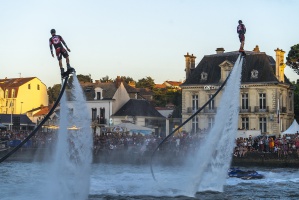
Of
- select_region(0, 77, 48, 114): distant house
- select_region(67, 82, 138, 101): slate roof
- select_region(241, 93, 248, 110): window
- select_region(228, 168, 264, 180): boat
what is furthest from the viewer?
select_region(0, 77, 48, 114): distant house

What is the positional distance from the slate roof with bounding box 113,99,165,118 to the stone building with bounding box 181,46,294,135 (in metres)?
14.4

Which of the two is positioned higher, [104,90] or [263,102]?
[104,90]

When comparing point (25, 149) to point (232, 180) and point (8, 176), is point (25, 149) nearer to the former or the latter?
point (8, 176)

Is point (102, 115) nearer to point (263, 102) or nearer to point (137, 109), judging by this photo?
point (137, 109)

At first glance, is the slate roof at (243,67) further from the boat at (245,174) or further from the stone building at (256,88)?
the boat at (245,174)

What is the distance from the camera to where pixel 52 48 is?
3000cm

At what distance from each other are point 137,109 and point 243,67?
2405 cm

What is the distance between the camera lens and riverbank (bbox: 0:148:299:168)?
65750 mm

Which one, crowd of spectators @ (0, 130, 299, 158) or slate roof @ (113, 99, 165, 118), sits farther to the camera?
slate roof @ (113, 99, 165, 118)

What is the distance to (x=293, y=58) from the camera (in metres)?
103

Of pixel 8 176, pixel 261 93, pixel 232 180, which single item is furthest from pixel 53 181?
pixel 261 93

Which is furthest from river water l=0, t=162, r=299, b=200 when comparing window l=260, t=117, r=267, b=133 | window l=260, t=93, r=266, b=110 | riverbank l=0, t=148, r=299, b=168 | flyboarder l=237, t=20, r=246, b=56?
window l=260, t=93, r=266, b=110

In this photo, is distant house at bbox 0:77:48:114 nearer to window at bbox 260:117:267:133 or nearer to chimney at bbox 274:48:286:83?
window at bbox 260:117:267:133

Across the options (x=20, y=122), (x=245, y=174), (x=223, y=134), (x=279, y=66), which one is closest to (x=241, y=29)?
(x=223, y=134)
